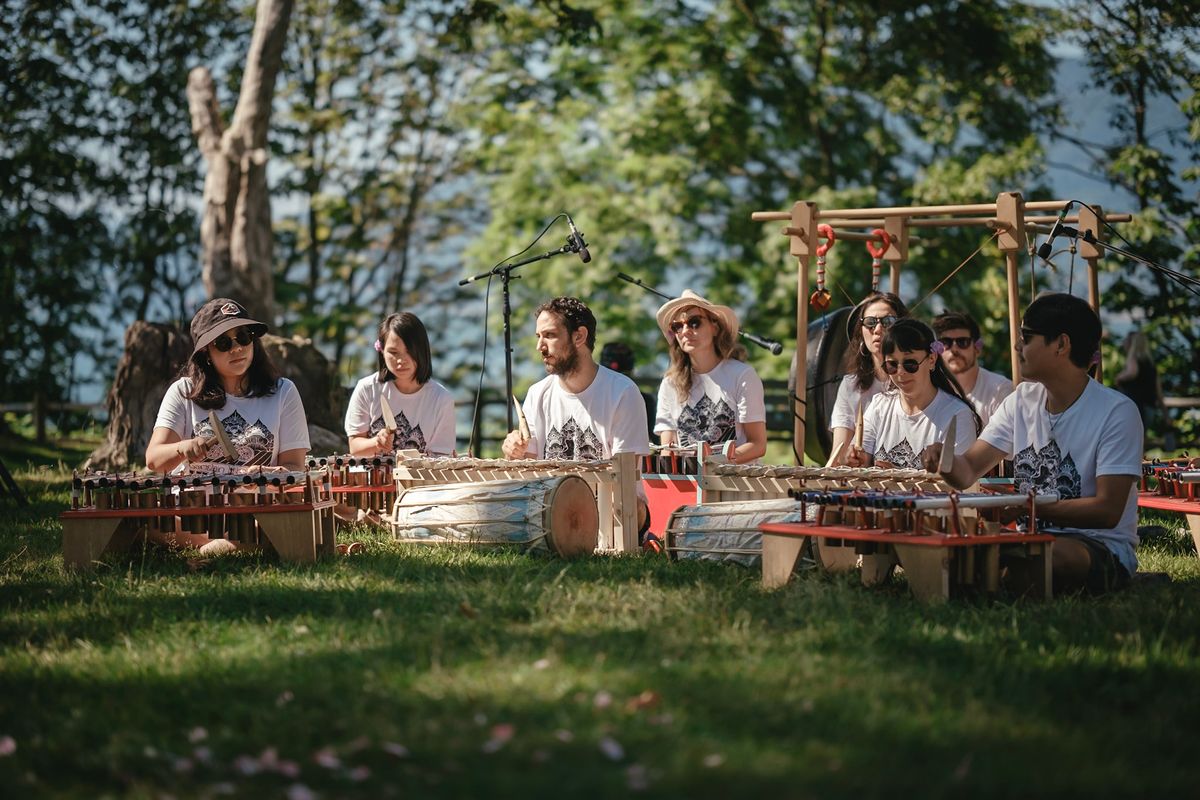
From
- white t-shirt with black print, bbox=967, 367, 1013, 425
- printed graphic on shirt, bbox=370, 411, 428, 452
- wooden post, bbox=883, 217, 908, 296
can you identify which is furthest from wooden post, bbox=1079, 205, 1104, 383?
printed graphic on shirt, bbox=370, 411, 428, 452

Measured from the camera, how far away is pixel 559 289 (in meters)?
18.7

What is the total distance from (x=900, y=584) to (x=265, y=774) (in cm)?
332

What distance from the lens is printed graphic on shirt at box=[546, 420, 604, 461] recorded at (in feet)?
24.3

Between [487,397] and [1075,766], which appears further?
[487,397]

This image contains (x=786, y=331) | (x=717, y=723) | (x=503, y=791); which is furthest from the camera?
(x=786, y=331)

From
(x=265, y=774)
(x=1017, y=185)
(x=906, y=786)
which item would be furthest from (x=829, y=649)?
(x=1017, y=185)

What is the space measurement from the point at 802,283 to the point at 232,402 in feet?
12.0

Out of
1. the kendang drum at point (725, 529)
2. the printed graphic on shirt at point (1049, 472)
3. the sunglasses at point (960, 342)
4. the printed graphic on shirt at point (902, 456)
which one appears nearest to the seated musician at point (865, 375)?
the printed graphic on shirt at point (902, 456)

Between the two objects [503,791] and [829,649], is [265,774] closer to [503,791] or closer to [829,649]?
[503,791]

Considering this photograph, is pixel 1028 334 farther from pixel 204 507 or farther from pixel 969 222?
pixel 204 507

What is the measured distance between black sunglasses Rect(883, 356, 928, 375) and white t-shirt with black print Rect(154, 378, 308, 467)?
2.99m

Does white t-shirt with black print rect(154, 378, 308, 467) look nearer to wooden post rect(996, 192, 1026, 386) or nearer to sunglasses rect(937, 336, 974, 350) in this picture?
sunglasses rect(937, 336, 974, 350)

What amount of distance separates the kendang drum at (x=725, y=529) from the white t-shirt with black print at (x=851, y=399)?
109cm

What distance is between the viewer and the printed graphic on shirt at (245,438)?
6.76m
